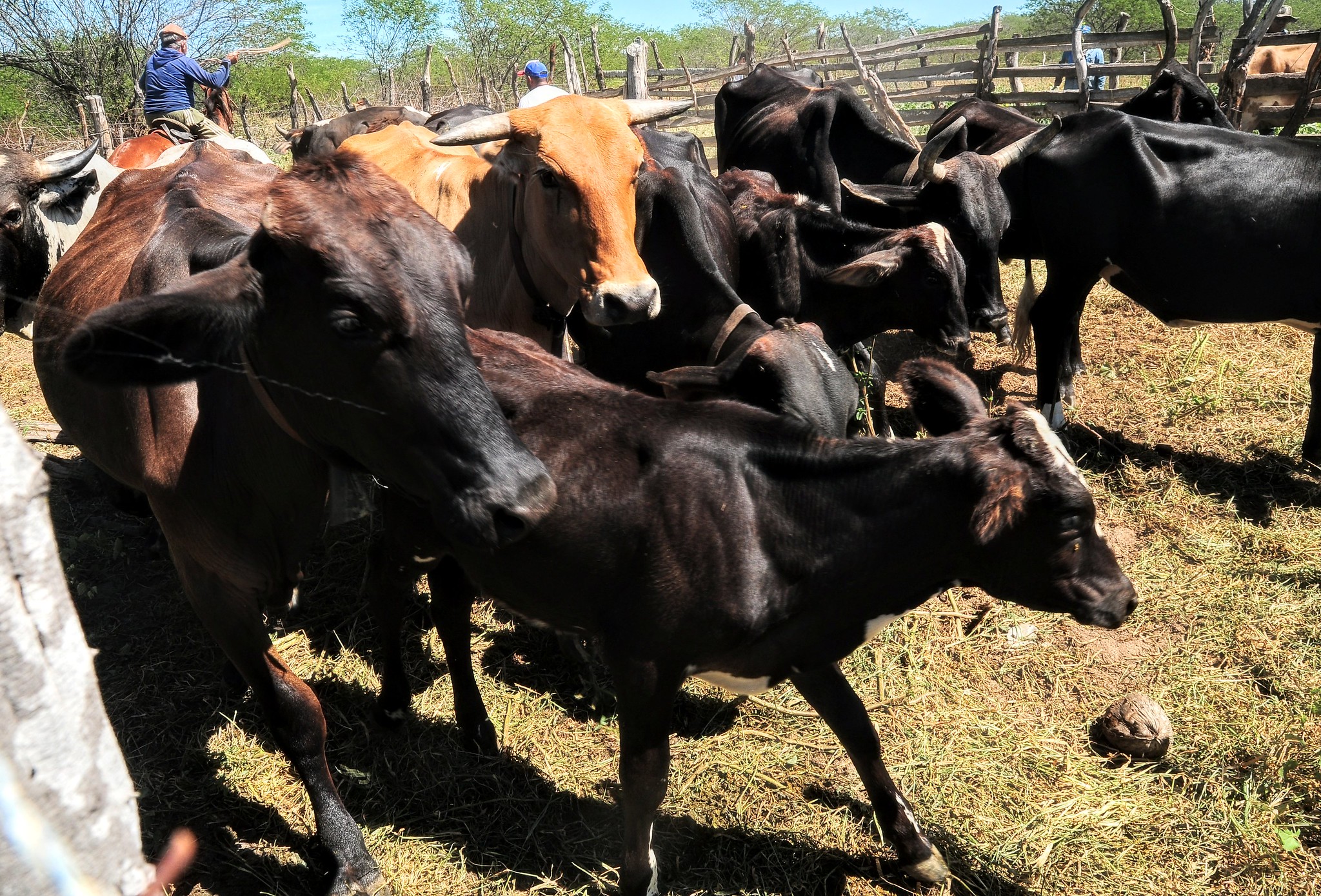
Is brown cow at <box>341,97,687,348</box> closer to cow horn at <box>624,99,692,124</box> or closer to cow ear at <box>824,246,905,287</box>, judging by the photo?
cow horn at <box>624,99,692,124</box>

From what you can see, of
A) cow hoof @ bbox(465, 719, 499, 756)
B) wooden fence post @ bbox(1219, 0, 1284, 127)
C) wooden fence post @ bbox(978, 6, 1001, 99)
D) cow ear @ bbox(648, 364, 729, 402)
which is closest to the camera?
cow hoof @ bbox(465, 719, 499, 756)

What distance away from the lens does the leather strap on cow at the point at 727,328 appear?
509 cm

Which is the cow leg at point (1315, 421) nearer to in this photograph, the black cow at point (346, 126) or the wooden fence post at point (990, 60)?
the black cow at point (346, 126)

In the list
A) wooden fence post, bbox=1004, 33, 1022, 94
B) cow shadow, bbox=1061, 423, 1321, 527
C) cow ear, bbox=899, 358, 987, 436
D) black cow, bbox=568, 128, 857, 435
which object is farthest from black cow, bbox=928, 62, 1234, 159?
wooden fence post, bbox=1004, 33, 1022, 94

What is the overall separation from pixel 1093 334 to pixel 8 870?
8.86m

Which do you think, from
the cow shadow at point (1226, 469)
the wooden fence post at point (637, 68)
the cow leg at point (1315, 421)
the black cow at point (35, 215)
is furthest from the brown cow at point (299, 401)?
the wooden fence post at point (637, 68)

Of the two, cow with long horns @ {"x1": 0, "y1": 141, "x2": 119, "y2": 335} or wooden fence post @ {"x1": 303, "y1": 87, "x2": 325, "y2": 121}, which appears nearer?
cow with long horns @ {"x1": 0, "y1": 141, "x2": 119, "y2": 335}

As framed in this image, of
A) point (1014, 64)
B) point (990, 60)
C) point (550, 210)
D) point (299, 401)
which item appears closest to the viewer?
point (299, 401)

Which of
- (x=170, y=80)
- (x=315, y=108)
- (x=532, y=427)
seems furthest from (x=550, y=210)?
(x=315, y=108)

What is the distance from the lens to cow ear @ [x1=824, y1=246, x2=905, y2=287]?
19.0ft

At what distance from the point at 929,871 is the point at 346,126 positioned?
8.34 meters

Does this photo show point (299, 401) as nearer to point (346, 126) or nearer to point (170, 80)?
point (346, 126)

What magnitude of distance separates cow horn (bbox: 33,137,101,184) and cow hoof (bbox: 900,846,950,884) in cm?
593

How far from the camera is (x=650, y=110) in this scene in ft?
17.4
